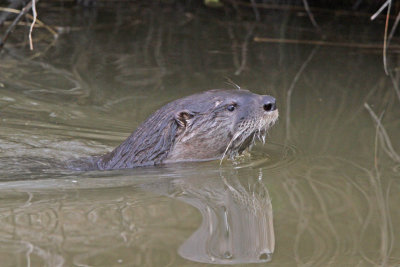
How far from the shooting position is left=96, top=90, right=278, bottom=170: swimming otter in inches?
154

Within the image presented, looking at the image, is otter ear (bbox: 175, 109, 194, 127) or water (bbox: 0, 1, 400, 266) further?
otter ear (bbox: 175, 109, 194, 127)

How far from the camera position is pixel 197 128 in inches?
157

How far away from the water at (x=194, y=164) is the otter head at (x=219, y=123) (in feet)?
0.36

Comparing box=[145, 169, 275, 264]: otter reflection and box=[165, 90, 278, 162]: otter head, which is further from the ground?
box=[165, 90, 278, 162]: otter head

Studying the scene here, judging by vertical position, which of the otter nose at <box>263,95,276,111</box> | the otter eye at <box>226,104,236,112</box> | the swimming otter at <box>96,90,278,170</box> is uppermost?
the otter nose at <box>263,95,276,111</box>

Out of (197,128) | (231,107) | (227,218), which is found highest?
(231,107)

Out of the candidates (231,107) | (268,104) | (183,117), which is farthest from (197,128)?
(268,104)

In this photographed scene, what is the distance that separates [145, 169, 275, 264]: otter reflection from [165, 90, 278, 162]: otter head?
26 centimetres

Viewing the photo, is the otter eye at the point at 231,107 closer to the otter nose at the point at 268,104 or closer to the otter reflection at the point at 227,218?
the otter nose at the point at 268,104

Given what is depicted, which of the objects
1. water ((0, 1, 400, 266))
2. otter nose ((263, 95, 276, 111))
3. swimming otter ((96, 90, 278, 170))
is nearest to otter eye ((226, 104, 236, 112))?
swimming otter ((96, 90, 278, 170))

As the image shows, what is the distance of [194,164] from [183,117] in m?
0.28

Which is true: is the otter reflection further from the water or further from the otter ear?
the otter ear

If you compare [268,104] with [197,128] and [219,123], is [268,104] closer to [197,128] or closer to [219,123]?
[219,123]

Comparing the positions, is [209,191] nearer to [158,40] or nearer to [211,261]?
[211,261]
